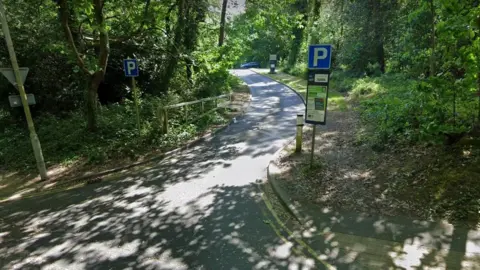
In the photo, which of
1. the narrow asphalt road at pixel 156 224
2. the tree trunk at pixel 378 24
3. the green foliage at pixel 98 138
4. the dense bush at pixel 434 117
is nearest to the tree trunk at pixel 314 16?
the tree trunk at pixel 378 24

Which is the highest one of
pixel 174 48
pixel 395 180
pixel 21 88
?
pixel 174 48

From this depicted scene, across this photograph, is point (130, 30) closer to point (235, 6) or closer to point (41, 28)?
point (41, 28)

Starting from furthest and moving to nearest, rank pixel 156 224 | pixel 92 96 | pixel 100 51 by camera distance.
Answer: pixel 92 96
pixel 100 51
pixel 156 224

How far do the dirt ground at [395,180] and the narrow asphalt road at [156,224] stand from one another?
129 cm

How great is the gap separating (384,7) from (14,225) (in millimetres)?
21034

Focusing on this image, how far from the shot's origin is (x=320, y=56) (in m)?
6.53

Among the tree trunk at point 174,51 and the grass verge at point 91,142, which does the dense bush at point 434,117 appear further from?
the tree trunk at point 174,51

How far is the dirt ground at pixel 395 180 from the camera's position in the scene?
5199 mm

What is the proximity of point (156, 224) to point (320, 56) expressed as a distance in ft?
15.9

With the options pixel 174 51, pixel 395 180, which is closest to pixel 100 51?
pixel 174 51

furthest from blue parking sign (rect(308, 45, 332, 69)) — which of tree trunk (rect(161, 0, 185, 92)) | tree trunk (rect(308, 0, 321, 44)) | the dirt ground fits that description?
tree trunk (rect(308, 0, 321, 44))

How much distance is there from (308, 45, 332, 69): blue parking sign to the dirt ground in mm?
2480

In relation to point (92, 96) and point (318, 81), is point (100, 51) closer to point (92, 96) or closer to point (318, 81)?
point (92, 96)

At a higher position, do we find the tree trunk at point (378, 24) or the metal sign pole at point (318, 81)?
the tree trunk at point (378, 24)
